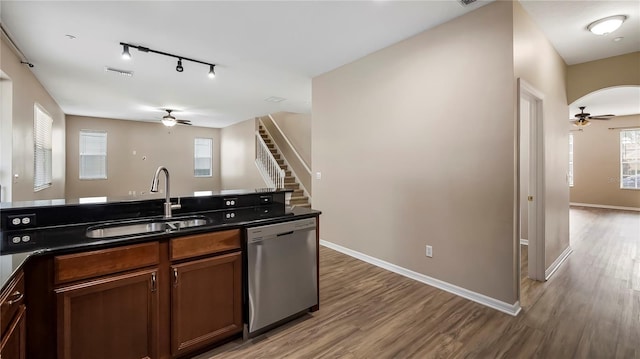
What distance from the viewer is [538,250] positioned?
3229mm

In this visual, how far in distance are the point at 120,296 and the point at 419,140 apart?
9.92ft

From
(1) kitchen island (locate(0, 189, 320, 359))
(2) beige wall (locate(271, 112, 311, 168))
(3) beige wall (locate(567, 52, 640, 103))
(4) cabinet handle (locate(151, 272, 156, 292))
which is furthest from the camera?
(2) beige wall (locate(271, 112, 311, 168))

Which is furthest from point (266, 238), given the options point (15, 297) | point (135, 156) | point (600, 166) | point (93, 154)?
point (600, 166)

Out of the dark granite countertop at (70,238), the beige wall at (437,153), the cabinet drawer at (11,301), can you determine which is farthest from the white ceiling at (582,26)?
the cabinet drawer at (11,301)

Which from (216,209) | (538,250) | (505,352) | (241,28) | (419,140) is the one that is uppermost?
(241,28)

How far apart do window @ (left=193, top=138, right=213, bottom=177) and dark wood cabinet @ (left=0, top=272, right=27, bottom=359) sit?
30.3ft

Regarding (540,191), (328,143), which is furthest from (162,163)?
(540,191)

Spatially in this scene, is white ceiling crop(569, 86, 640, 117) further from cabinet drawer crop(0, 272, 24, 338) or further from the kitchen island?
cabinet drawer crop(0, 272, 24, 338)

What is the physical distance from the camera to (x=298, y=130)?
8711 mm

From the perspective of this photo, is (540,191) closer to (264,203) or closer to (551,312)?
(551,312)

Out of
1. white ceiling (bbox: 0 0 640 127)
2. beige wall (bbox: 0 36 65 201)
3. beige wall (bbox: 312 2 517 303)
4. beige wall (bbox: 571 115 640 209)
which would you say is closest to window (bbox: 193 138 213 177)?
beige wall (bbox: 0 36 65 201)

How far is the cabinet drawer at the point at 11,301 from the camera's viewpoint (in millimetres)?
1088

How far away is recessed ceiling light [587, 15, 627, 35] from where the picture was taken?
2.77m

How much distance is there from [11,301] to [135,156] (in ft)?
29.8
